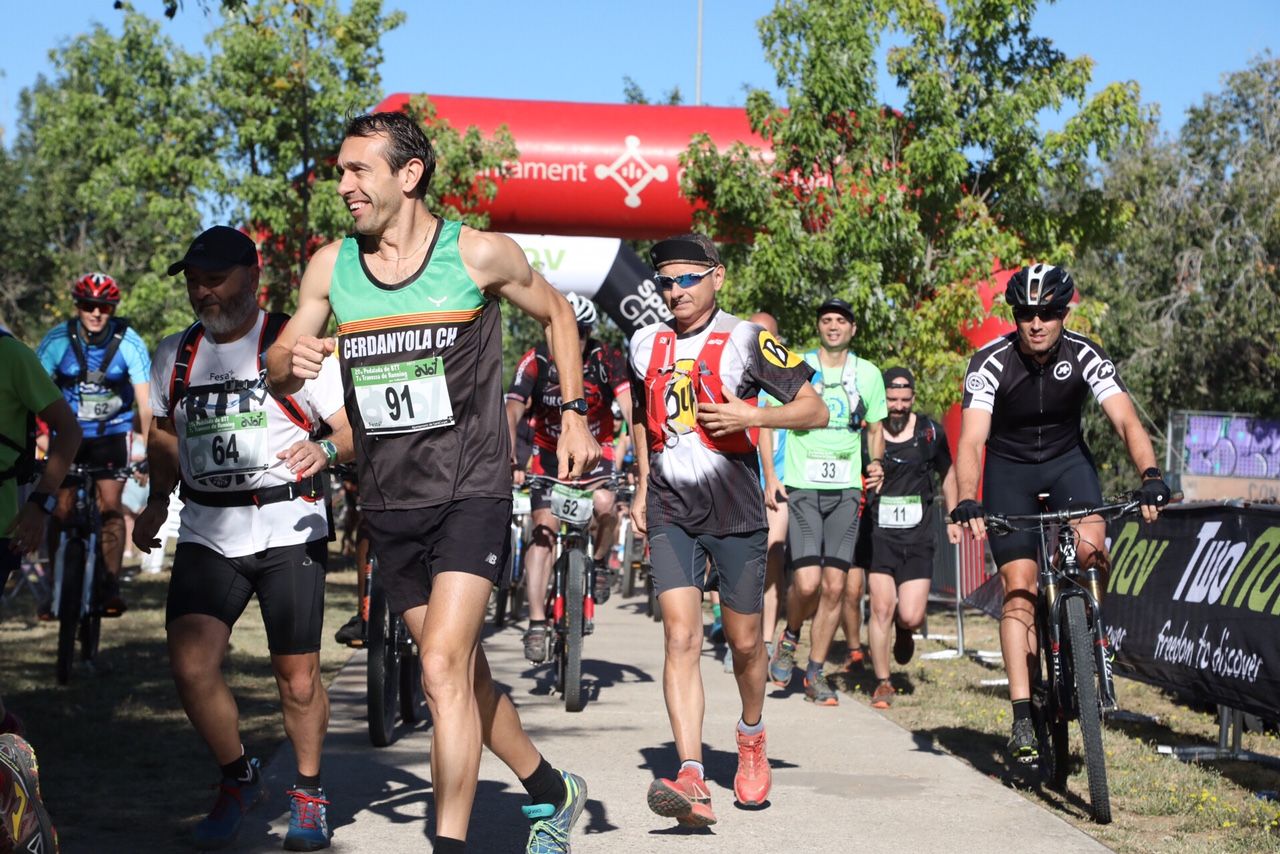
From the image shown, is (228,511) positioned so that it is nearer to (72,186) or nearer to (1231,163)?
(1231,163)

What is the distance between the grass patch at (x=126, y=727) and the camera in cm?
627

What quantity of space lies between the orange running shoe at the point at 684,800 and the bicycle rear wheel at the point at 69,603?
506cm

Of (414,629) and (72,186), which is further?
(72,186)

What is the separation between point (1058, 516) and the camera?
22.1 ft

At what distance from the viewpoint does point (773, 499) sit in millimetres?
9242

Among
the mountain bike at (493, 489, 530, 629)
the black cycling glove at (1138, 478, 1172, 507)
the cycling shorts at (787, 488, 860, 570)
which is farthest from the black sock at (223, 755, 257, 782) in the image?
the mountain bike at (493, 489, 530, 629)

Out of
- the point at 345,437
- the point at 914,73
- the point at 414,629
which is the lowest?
the point at 414,629

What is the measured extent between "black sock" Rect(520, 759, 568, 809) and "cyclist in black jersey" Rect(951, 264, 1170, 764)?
7.70ft

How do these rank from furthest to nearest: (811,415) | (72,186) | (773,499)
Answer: (72,186) < (773,499) < (811,415)

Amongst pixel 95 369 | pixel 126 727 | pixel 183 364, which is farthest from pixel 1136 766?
pixel 95 369

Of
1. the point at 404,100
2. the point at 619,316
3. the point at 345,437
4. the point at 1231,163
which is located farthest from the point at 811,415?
the point at 1231,163

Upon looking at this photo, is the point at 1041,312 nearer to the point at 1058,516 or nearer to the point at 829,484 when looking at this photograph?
the point at 1058,516

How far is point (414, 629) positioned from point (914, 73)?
14.3 m

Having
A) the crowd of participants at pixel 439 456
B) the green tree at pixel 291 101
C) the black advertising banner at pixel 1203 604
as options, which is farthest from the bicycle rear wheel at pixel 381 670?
the green tree at pixel 291 101
